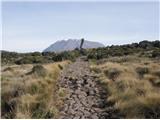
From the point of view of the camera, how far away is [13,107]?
8219 millimetres

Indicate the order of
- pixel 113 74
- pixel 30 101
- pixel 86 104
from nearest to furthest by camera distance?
pixel 30 101
pixel 86 104
pixel 113 74

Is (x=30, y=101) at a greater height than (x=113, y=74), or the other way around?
(x=113, y=74)

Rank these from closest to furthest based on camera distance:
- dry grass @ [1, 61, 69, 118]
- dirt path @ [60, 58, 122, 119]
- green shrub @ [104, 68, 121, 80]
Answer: dry grass @ [1, 61, 69, 118] < dirt path @ [60, 58, 122, 119] < green shrub @ [104, 68, 121, 80]

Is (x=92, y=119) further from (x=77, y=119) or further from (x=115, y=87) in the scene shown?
(x=115, y=87)

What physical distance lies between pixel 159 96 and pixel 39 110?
2.64m

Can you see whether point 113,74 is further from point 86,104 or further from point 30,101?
point 30,101

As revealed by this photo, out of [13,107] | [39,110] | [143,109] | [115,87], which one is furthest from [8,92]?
[143,109]

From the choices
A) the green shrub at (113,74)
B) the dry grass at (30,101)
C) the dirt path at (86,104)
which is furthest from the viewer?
the green shrub at (113,74)

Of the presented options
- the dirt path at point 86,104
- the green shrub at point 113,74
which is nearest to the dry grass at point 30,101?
the dirt path at point 86,104

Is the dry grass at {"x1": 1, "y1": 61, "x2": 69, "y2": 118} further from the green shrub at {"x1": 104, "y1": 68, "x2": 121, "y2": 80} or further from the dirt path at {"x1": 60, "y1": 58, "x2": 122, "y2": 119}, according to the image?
the green shrub at {"x1": 104, "y1": 68, "x2": 121, "y2": 80}

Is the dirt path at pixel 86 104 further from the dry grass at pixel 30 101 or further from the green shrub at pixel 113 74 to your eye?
the green shrub at pixel 113 74

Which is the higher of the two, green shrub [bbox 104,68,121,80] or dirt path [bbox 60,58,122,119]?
green shrub [bbox 104,68,121,80]

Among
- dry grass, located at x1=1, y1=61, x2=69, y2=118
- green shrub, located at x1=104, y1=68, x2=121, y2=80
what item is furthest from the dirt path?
green shrub, located at x1=104, y1=68, x2=121, y2=80

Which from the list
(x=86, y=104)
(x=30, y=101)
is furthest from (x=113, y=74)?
(x=30, y=101)
